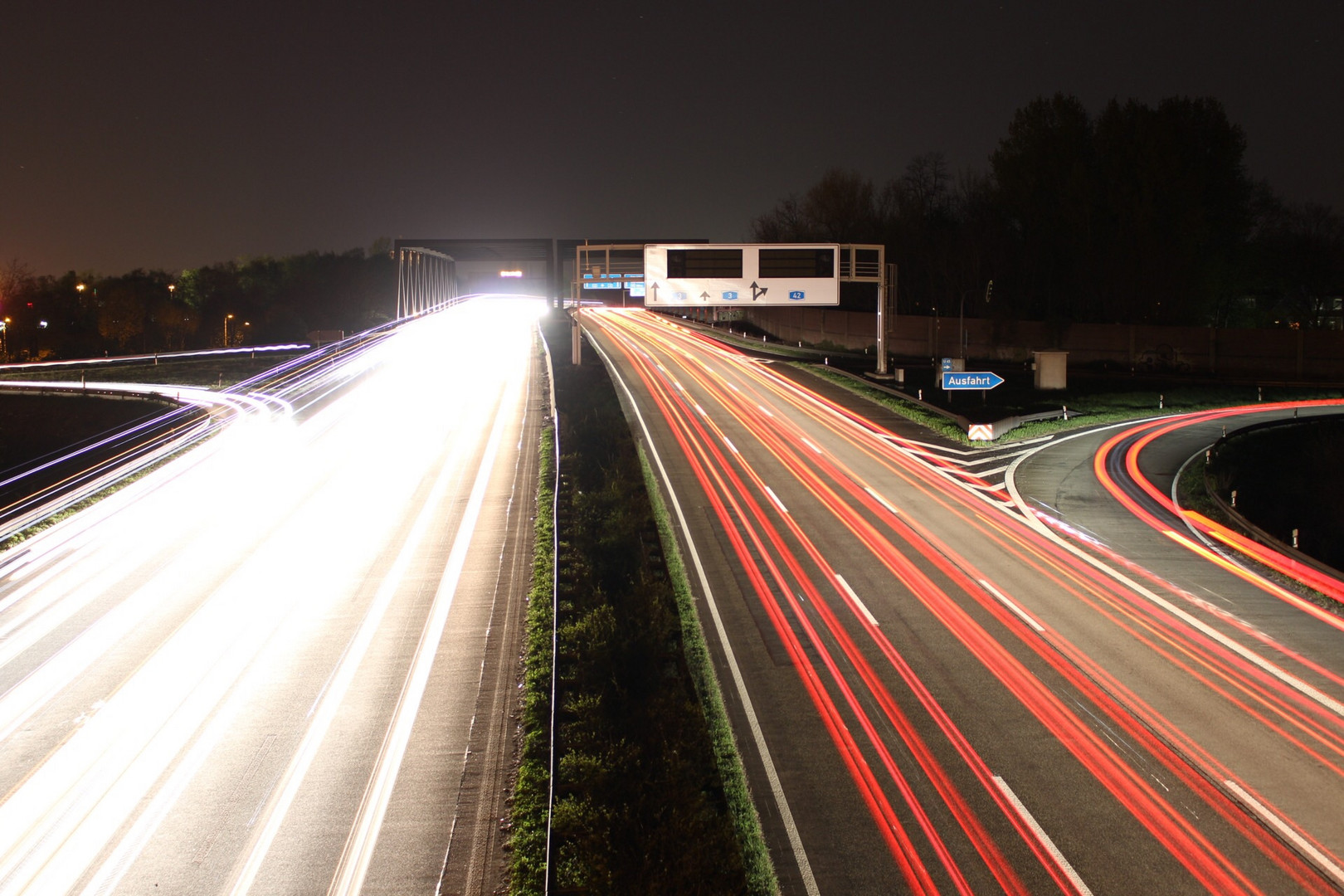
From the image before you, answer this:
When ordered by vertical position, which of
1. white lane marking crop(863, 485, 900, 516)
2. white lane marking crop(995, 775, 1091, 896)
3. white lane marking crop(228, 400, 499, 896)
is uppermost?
white lane marking crop(863, 485, 900, 516)

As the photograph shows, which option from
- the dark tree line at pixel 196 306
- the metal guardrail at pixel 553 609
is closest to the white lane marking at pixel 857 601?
the metal guardrail at pixel 553 609

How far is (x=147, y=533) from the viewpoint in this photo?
2144 centimetres

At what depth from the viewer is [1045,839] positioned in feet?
33.2

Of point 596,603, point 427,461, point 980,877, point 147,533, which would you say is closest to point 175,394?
point 427,461

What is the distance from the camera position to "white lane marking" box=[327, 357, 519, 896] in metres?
9.53

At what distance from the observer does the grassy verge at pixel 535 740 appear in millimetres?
9641

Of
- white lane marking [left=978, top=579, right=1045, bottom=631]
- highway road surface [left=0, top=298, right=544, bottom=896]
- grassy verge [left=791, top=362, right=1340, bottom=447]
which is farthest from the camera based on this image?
grassy verge [left=791, top=362, right=1340, bottom=447]

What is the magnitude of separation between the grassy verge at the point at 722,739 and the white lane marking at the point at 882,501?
6.68 meters

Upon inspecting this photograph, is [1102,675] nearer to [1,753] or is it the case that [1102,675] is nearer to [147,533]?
[1,753]

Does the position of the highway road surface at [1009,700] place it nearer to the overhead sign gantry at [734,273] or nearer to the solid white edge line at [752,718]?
the solid white edge line at [752,718]

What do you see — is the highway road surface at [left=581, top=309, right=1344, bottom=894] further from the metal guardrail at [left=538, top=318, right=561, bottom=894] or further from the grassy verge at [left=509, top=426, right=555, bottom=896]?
the grassy verge at [left=509, top=426, right=555, bottom=896]

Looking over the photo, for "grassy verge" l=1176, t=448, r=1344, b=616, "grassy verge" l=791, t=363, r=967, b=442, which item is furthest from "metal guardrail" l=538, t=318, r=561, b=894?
"grassy verge" l=791, t=363, r=967, b=442

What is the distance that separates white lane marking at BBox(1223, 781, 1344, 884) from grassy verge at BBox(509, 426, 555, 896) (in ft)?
25.8

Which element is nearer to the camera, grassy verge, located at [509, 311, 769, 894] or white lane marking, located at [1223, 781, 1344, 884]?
white lane marking, located at [1223, 781, 1344, 884]
